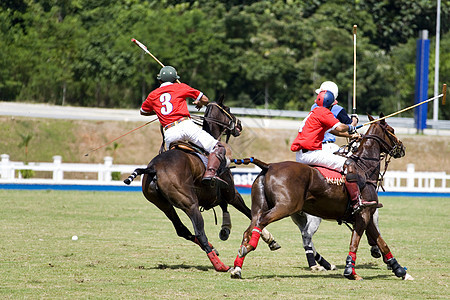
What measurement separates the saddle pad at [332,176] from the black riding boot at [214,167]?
1.34 metres

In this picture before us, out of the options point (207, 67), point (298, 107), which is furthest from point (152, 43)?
point (298, 107)

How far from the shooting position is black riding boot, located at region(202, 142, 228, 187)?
393 inches

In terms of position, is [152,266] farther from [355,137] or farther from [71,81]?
[71,81]

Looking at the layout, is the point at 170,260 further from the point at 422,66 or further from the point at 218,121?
the point at 422,66

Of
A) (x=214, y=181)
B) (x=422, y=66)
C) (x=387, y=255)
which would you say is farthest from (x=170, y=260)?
(x=422, y=66)

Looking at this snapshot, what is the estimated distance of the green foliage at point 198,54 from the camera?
1727 inches

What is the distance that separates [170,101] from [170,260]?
7.18 ft

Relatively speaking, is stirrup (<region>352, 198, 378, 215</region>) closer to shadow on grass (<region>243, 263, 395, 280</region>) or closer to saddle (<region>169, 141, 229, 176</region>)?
shadow on grass (<region>243, 263, 395, 280</region>)

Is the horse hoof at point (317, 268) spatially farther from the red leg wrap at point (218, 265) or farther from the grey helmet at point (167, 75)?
the grey helmet at point (167, 75)

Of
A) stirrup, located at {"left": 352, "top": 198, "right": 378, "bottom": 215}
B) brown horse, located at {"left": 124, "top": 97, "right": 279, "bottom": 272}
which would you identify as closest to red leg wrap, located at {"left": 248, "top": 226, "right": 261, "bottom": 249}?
brown horse, located at {"left": 124, "top": 97, "right": 279, "bottom": 272}

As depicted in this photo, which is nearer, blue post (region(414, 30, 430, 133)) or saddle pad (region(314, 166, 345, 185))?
saddle pad (region(314, 166, 345, 185))

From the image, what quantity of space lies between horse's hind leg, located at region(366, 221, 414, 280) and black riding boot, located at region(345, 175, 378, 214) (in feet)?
1.19

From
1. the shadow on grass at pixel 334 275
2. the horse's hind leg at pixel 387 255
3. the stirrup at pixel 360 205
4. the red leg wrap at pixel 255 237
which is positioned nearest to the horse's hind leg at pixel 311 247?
the shadow on grass at pixel 334 275

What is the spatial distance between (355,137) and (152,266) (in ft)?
10.1
